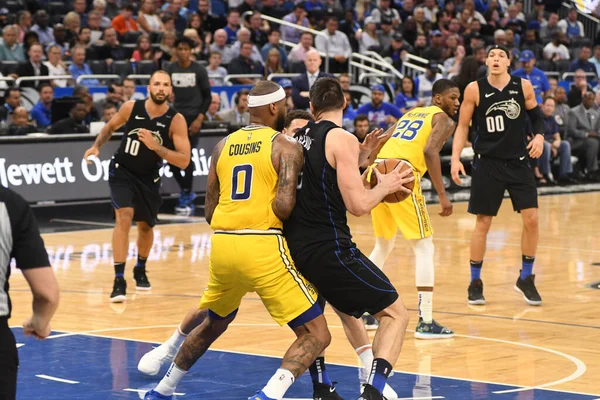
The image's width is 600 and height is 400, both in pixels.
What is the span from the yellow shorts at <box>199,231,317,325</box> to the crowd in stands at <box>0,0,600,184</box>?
762 centimetres

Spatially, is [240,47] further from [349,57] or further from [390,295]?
[390,295]

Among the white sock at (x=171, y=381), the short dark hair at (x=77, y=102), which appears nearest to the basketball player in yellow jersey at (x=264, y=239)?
the white sock at (x=171, y=381)

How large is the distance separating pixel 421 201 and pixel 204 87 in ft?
27.4

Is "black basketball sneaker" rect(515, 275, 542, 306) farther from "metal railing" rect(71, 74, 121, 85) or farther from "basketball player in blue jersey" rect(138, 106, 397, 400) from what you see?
"metal railing" rect(71, 74, 121, 85)

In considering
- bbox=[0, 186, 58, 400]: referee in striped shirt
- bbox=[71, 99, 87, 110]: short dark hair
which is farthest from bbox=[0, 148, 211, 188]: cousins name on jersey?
bbox=[0, 186, 58, 400]: referee in striped shirt

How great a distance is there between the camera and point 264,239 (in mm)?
6414

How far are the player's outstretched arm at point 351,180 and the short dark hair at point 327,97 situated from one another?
0.75ft

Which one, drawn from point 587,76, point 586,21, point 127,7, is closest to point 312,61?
point 127,7

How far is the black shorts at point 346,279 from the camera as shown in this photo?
21.3ft

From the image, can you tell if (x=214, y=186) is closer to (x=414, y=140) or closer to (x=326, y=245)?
(x=326, y=245)

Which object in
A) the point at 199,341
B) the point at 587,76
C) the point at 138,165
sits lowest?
the point at 587,76

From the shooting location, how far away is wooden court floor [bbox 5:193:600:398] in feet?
26.5

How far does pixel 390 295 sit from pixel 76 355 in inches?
109

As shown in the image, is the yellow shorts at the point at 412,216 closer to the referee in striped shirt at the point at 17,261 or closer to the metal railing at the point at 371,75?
the referee in striped shirt at the point at 17,261
